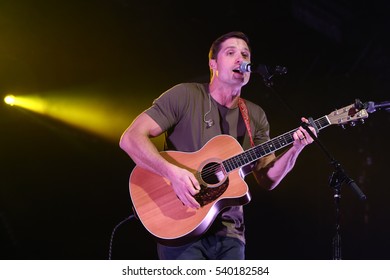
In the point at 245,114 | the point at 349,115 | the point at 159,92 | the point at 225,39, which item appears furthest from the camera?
the point at 159,92

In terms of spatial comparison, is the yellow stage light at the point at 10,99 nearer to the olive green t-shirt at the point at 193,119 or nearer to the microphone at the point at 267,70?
the olive green t-shirt at the point at 193,119

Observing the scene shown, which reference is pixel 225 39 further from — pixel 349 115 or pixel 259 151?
pixel 349 115

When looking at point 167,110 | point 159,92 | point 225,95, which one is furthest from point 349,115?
point 159,92

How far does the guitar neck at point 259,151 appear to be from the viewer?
3.25 meters

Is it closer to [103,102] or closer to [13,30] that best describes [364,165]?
[103,102]

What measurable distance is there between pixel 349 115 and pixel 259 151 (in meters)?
0.71

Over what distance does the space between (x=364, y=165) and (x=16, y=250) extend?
16.8 ft

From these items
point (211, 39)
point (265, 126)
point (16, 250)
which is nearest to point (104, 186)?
point (16, 250)

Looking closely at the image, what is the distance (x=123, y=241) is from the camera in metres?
6.49

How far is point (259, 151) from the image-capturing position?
336cm

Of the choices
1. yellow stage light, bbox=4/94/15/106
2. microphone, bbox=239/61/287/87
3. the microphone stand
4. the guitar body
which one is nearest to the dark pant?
the guitar body

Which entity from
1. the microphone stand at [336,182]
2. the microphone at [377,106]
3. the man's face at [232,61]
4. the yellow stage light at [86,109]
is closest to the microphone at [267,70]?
the microphone stand at [336,182]

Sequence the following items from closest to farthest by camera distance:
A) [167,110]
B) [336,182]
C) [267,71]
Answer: [336,182]
[267,71]
[167,110]
